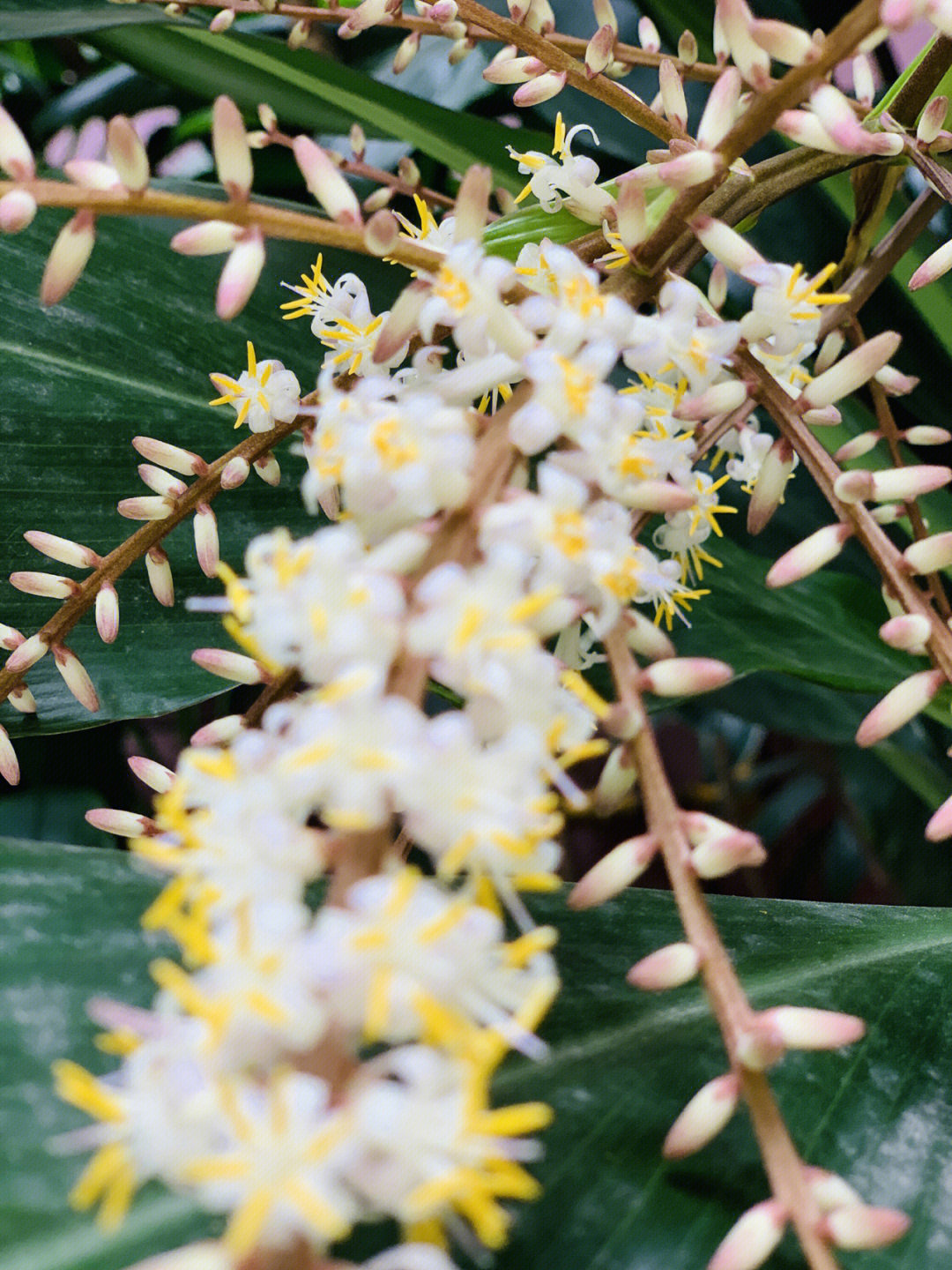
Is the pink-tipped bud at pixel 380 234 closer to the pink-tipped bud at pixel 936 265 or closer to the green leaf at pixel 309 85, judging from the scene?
the pink-tipped bud at pixel 936 265

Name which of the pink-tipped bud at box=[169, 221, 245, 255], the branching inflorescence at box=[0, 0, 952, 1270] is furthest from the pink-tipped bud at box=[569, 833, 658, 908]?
the pink-tipped bud at box=[169, 221, 245, 255]

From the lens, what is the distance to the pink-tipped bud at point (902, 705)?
0.33 m

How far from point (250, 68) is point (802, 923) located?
753 millimetres

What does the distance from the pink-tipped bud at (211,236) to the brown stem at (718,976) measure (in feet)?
0.52

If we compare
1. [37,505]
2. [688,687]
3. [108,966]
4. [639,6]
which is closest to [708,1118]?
[688,687]

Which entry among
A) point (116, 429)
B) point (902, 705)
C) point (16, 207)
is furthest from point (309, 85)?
point (902, 705)

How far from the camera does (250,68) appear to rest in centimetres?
83

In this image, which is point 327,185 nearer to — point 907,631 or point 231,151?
point 231,151

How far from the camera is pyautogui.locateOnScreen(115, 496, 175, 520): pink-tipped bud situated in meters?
0.43

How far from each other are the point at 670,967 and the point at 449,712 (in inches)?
3.6

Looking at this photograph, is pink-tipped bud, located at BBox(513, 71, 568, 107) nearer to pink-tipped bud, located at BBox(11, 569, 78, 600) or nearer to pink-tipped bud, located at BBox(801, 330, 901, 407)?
pink-tipped bud, located at BBox(801, 330, 901, 407)

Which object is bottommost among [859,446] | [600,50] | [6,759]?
[6,759]

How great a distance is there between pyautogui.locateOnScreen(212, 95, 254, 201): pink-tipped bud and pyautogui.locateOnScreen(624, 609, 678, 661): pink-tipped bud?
167 mm

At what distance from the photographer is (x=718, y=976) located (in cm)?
27
